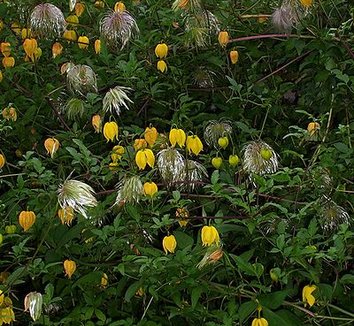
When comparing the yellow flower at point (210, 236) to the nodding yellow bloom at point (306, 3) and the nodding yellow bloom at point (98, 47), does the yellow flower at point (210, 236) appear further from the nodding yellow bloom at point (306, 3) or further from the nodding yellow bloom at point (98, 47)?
the nodding yellow bloom at point (98, 47)

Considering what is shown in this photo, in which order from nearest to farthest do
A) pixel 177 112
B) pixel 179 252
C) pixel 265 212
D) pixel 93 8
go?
pixel 179 252 < pixel 265 212 < pixel 177 112 < pixel 93 8

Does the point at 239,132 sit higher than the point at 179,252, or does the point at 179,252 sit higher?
the point at 179,252

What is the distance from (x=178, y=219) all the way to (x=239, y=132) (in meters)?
0.60

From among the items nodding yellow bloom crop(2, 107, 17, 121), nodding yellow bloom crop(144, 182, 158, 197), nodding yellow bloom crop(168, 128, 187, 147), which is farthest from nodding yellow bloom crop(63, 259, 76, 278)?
nodding yellow bloom crop(2, 107, 17, 121)

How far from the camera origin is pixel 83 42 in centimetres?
261

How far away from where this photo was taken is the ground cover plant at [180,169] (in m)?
1.73

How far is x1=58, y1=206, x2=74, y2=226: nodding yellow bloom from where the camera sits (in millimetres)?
1757

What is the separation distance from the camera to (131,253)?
178 cm

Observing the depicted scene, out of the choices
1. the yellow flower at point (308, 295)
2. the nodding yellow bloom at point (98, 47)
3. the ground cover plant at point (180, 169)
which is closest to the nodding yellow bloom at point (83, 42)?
the ground cover plant at point (180, 169)

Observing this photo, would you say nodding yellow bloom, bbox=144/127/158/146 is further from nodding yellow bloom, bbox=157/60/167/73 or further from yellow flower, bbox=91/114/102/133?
nodding yellow bloom, bbox=157/60/167/73

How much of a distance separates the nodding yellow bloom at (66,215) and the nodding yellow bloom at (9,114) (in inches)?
21.5

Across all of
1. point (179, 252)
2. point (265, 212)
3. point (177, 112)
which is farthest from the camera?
point (177, 112)

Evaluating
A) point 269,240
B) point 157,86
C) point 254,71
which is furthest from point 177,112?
point 269,240

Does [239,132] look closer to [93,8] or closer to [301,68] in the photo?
[301,68]
